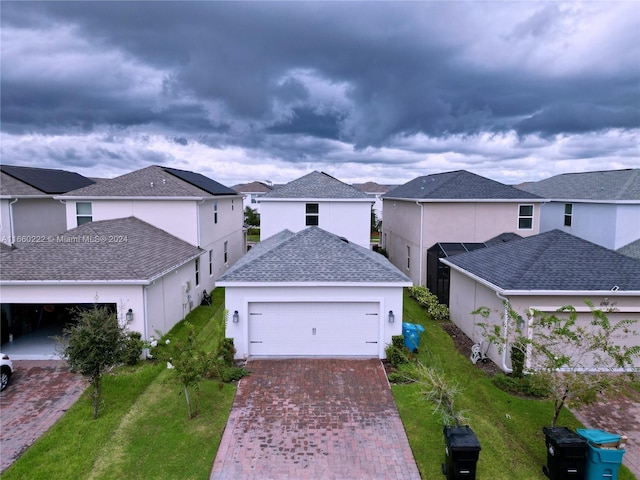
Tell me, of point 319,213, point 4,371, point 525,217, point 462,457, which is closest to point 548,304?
point 462,457

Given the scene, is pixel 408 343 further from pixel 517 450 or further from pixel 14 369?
pixel 14 369

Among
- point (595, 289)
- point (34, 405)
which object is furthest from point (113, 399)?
point (595, 289)

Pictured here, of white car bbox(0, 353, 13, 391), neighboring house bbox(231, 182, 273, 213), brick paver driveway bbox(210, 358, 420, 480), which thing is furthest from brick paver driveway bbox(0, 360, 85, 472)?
neighboring house bbox(231, 182, 273, 213)

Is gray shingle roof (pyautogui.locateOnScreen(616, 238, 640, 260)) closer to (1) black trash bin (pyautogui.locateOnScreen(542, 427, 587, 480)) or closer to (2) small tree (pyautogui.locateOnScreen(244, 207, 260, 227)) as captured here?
(1) black trash bin (pyautogui.locateOnScreen(542, 427, 587, 480))

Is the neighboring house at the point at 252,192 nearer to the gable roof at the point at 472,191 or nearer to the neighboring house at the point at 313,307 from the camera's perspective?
the gable roof at the point at 472,191

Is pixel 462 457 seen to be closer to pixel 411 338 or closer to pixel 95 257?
pixel 411 338

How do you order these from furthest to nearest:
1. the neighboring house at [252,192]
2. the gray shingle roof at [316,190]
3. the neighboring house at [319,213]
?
1. the neighboring house at [252,192]
2. the gray shingle roof at [316,190]
3. the neighboring house at [319,213]

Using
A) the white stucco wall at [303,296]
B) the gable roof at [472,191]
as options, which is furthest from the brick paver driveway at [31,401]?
the gable roof at [472,191]
